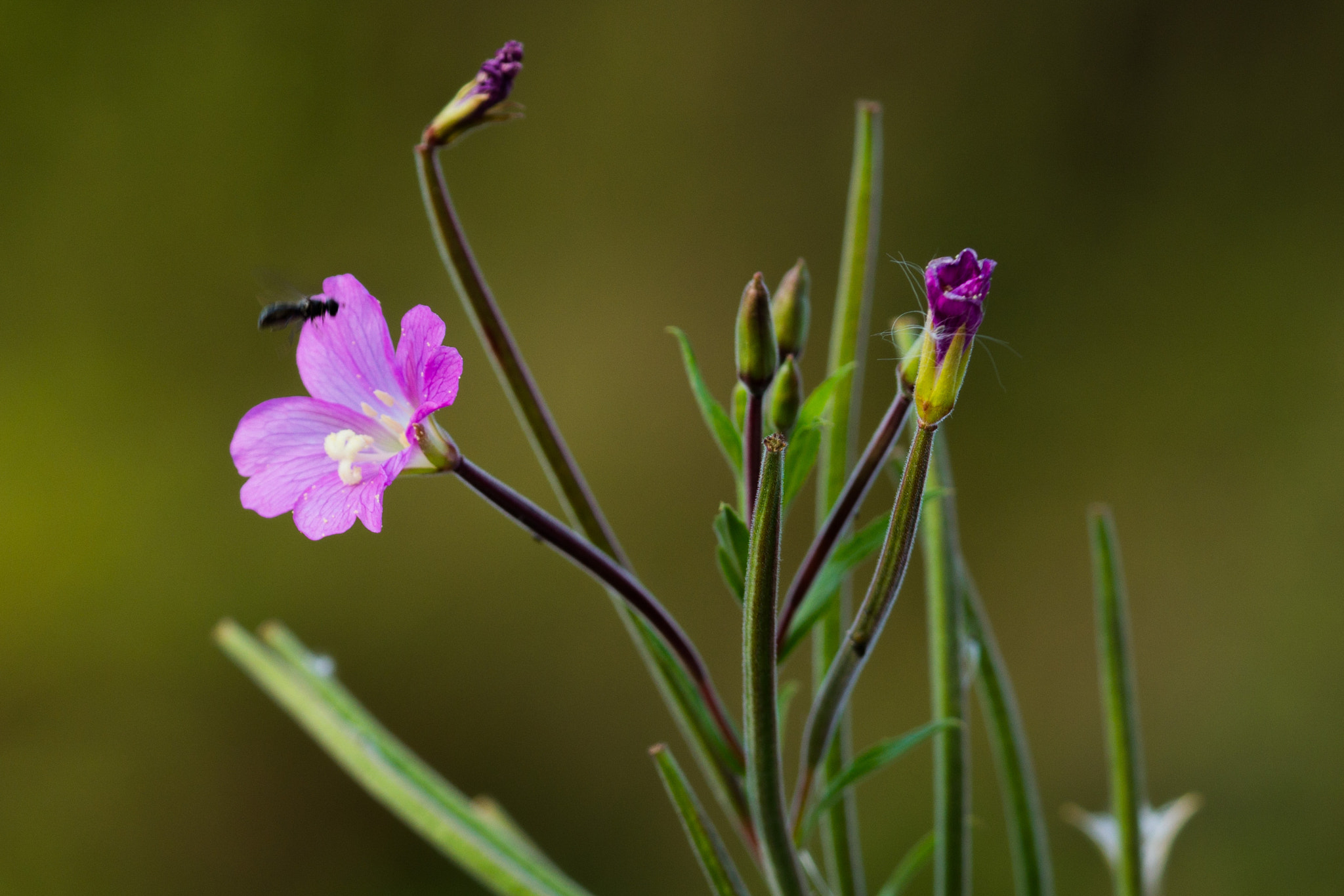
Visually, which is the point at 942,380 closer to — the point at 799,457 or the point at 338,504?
the point at 799,457

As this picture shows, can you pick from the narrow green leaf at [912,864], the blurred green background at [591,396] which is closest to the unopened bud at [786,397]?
A: the narrow green leaf at [912,864]

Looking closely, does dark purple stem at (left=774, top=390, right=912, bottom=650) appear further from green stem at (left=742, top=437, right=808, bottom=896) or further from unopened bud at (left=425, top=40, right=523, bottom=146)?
unopened bud at (left=425, top=40, right=523, bottom=146)

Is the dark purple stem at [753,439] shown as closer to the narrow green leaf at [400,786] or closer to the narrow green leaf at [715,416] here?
the narrow green leaf at [715,416]

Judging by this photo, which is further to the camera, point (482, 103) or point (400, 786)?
point (400, 786)

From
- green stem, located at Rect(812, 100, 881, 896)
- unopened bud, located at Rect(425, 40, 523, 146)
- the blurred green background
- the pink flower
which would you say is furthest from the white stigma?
the blurred green background

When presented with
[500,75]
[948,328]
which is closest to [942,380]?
[948,328]

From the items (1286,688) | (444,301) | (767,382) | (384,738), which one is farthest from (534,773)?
(767,382)
